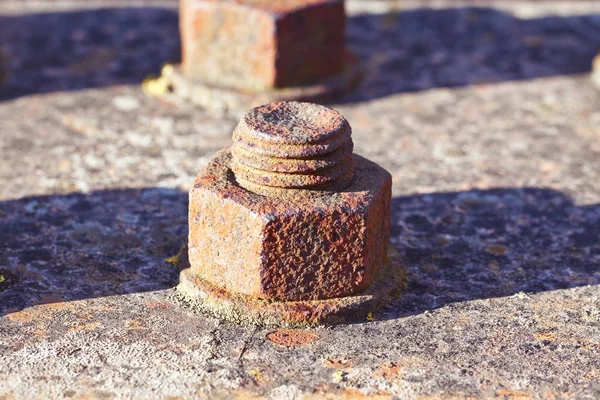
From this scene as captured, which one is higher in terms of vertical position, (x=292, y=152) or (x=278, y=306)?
(x=292, y=152)

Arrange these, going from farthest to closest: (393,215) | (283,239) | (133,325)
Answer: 1. (393,215)
2. (133,325)
3. (283,239)

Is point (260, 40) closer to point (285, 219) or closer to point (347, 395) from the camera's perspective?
point (285, 219)

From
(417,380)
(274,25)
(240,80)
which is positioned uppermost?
(274,25)

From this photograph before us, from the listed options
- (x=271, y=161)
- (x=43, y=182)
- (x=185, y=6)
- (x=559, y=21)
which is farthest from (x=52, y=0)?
(x=271, y=161)

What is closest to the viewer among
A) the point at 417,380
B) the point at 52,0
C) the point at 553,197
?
the point at 417,380

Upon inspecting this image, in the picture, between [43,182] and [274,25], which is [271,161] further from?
[274,25]

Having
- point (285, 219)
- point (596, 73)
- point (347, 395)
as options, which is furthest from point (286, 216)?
point (596, 73)
